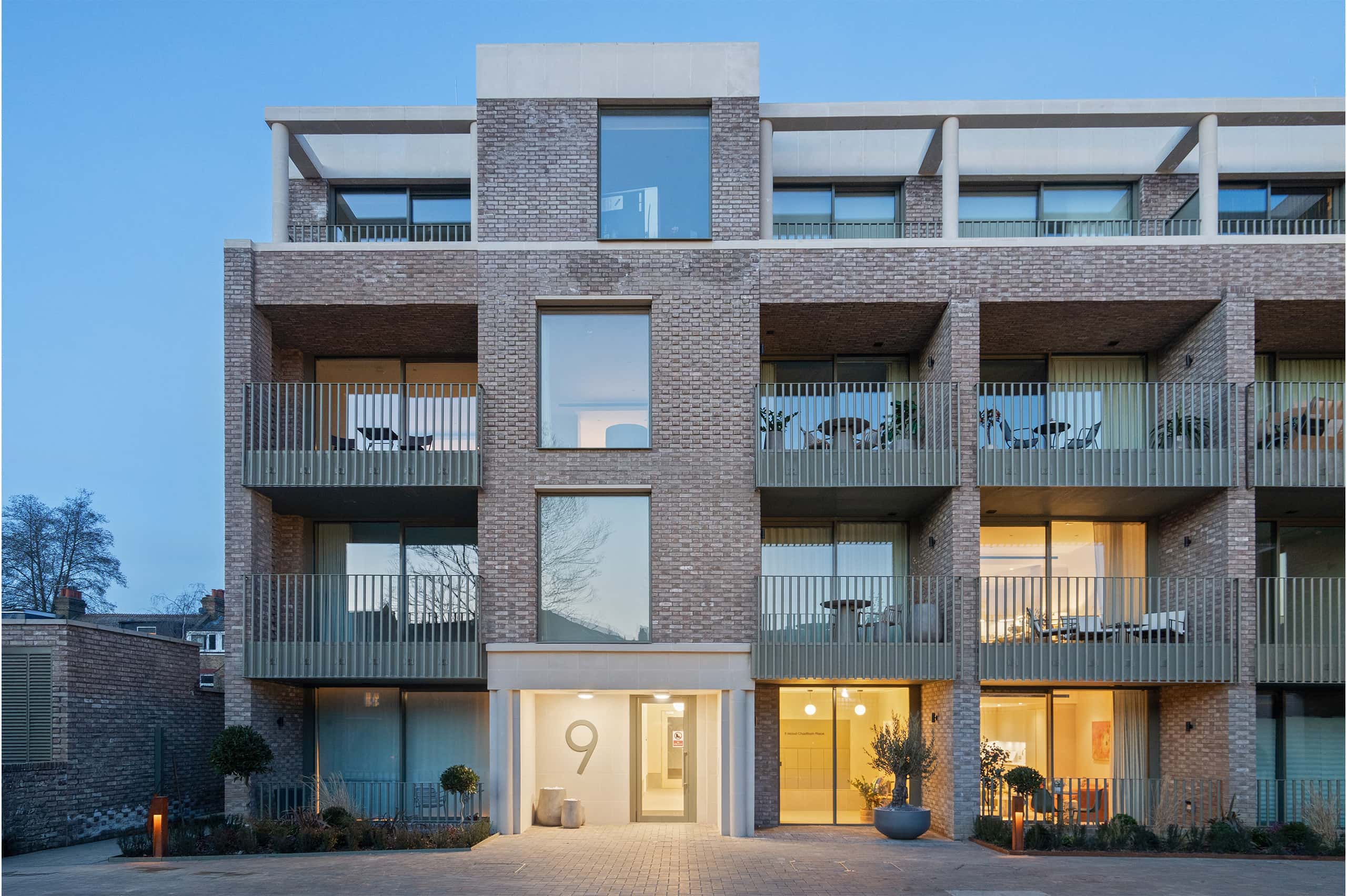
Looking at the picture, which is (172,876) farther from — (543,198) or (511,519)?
(543,198)

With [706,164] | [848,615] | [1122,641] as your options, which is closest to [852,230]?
[706,164]

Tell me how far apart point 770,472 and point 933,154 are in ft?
21.9

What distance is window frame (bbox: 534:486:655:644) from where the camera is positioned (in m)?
16.6

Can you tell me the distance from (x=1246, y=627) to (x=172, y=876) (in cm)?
1568

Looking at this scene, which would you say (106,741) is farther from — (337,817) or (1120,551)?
(1120,551)

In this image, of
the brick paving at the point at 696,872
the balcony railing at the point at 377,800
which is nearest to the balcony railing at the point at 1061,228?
the brick paving at the point at 696,872

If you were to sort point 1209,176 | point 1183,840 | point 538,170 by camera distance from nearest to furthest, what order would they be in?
point 1183,840
point 1209,176
point 538,170

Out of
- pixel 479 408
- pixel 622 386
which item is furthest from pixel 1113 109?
pixel 479 408

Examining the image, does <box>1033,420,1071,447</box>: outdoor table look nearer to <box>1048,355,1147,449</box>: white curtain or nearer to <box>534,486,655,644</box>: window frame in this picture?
<box>1048,355,1147,449</box>: white curtain

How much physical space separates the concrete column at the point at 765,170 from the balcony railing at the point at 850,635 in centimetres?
611

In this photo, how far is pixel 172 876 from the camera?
12.8 metres

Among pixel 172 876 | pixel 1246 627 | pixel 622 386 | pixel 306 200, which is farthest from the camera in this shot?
pixel 306 200

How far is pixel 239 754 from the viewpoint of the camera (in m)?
A: 15.8

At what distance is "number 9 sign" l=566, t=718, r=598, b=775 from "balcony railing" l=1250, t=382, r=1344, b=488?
11.6 meters
